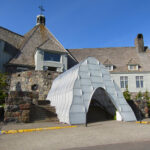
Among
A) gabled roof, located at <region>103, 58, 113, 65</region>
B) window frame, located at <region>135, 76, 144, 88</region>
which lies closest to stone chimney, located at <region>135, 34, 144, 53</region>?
window frame, located at <region>135, 76, 144, 88</region>

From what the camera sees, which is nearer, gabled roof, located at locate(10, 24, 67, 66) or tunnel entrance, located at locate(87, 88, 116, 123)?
tunnel entrance, located at locate(87, 88, 116, 123)

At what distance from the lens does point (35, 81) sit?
19469mm

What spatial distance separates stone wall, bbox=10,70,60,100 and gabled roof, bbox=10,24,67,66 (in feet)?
11.2

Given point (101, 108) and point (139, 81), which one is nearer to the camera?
point (101, 108)

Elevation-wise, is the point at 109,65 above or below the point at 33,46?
below

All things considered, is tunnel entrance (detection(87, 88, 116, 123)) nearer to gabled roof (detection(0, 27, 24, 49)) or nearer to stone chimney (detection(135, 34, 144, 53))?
gabled roof (detection(0, 27, 24, 49))

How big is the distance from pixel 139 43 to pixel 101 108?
20.2 meters

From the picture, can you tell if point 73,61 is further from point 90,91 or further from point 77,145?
point 77,145

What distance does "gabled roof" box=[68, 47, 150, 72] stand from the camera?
26.9 m

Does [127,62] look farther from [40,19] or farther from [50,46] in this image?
[40,19]

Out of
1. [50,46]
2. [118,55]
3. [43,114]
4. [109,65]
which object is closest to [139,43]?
[118,55]

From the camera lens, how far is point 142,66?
26.4m

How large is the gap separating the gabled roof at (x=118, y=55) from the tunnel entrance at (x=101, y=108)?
13.0 meters

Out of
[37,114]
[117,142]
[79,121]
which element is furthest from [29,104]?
[117,142]
